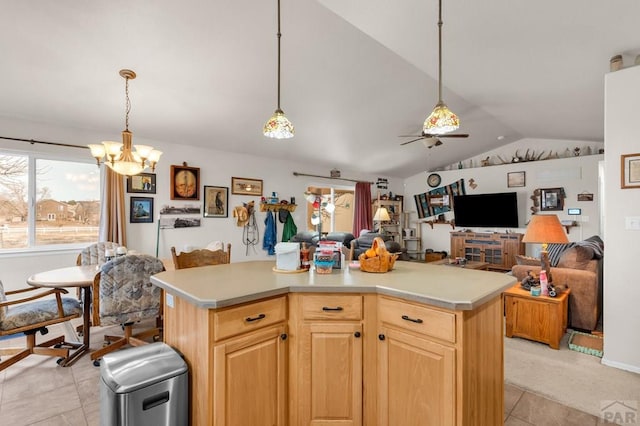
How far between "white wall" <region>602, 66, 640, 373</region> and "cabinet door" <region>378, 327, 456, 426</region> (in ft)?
7.32

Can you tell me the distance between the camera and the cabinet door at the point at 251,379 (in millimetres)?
1425

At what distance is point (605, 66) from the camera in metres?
2.81

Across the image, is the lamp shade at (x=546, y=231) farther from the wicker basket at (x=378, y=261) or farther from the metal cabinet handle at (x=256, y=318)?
the metal cabinet handle at (x=256, y=318)

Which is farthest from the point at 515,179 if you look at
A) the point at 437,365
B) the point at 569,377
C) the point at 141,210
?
the point at 141,210

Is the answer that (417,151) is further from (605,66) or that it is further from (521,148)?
(605,66)

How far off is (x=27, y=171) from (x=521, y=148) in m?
8.66

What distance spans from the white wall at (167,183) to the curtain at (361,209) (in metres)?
0.54

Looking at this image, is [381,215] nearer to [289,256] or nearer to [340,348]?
[289,256]

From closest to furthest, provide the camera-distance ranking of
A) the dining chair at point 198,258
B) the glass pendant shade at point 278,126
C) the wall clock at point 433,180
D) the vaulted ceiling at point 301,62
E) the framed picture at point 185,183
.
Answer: the glass pendant shade at point 278,126 → the vaulted ceiling at point 301,62 → the dining chair at point 198,258 → the framed picture at point 185,183 → the wall clock at point 433,180

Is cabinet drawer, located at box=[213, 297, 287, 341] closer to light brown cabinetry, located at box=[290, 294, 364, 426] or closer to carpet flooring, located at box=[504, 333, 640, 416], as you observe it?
light brown cabinetry, located at box=[290, 294, 364, 426]

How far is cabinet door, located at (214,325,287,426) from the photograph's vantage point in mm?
1425

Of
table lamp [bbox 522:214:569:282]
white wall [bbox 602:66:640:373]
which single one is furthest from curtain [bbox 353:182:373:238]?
white wall [bbox 602:66:640:373]

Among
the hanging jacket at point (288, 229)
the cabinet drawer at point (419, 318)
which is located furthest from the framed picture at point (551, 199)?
the cabinet drawer at point (419, 318)

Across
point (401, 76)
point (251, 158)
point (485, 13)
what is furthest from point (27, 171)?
point (485, 13)
